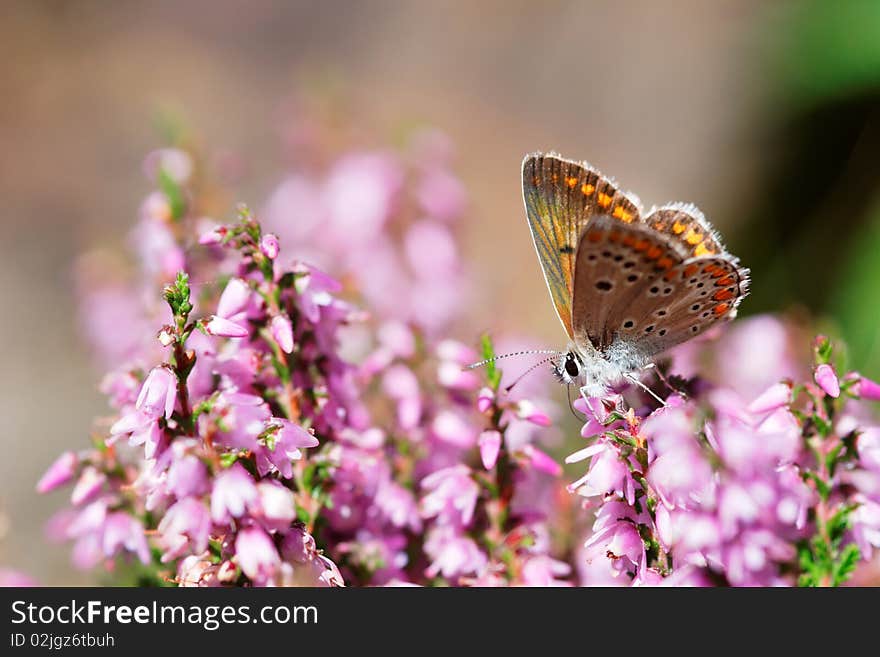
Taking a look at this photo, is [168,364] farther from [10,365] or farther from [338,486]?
[10,365]

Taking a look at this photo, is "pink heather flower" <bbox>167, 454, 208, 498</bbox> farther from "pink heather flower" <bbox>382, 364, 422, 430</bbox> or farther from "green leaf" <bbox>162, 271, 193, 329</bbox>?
"pink heather flower" <bbox>382, 364, 422, 430</bbox>

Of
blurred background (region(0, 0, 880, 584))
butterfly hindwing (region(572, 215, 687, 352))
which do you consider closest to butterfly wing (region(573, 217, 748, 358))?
butterfly hindwing (region(572, 215, 687, 352))

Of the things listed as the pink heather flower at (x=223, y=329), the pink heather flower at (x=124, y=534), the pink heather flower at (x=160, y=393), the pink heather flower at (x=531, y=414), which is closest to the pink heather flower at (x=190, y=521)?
the pink heather flower at (x=160, y=393)

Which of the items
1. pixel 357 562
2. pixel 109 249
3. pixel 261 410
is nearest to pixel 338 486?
pixel 357 562

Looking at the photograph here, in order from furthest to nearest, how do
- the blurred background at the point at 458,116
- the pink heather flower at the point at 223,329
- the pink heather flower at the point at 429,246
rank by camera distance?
the blurred background at the point at 458,116
the pink heather flower at the point at 429,246
the pink heather flower at the point at 223,329

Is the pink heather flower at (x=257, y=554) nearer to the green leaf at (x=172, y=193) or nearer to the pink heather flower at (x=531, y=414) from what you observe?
the pink heather flower at (x=531, y=414)
